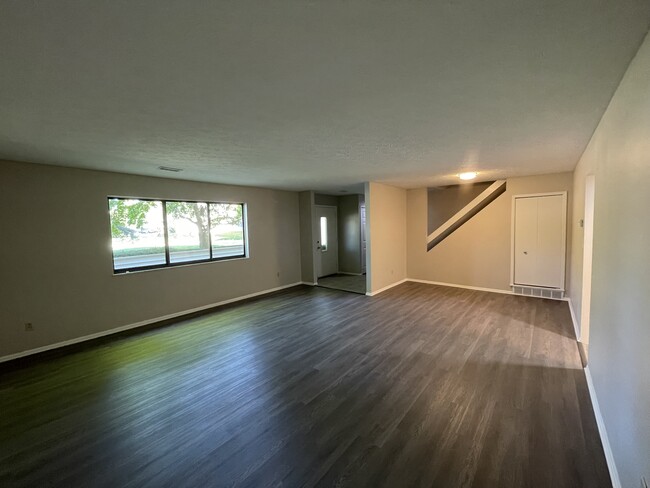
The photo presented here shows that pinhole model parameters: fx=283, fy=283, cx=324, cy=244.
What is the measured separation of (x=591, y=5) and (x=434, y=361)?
10.4 ft

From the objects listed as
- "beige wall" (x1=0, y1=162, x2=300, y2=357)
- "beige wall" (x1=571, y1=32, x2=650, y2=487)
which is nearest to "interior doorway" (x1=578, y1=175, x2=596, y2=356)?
"beige wall" (x1=571, y1=32, x2=650, y2=487)

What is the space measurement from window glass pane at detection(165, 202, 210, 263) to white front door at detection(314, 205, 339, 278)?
3.27 m

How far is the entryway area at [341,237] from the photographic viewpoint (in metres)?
8.44

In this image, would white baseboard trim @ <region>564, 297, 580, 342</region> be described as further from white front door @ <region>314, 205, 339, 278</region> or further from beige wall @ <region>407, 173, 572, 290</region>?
white front door @ <region>314, 205, 339, 278</region>

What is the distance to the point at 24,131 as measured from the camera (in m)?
2.44

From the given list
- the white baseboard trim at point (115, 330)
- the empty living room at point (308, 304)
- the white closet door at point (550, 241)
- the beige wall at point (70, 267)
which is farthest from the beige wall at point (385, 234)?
the beige wall at point (70, 267)

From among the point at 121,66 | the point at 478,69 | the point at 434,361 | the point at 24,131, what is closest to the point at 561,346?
the point at 434,361

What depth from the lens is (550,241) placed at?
540cm

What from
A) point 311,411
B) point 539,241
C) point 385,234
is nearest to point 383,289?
point 385,234

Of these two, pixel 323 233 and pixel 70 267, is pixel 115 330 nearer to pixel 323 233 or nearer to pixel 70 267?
pixel 70 267

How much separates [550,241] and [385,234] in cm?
316

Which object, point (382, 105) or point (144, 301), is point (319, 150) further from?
point (144, 301)

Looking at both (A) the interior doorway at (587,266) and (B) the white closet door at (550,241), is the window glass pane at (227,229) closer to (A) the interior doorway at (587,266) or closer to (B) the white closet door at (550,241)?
(A) the interior doorway at (587,266)

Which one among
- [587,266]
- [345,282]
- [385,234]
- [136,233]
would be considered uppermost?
[136,233]
